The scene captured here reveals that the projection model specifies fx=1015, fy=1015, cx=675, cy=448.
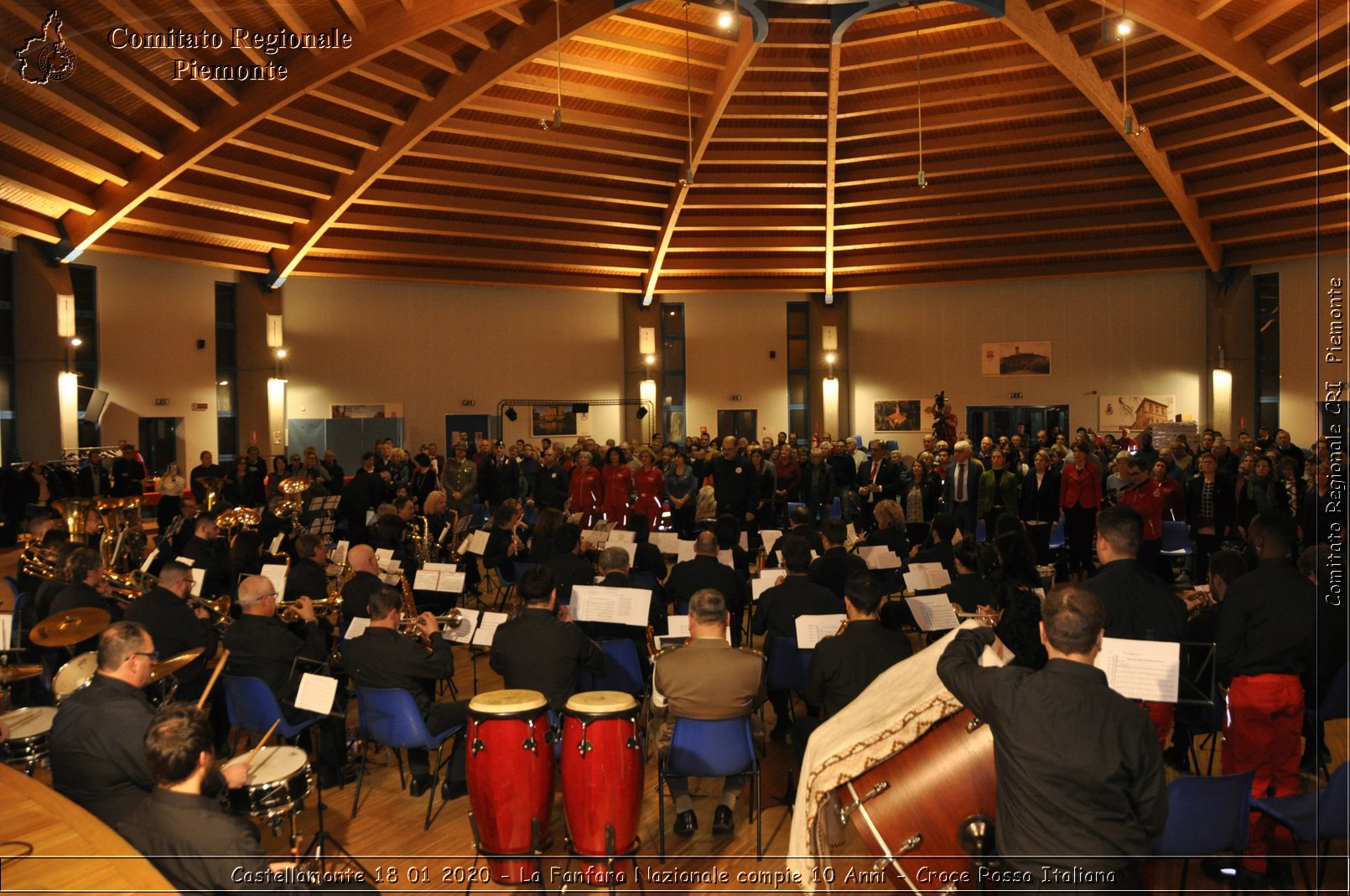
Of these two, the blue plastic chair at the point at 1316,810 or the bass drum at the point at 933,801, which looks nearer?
the bass drum at the point at 933,801

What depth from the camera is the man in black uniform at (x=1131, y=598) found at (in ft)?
16.5

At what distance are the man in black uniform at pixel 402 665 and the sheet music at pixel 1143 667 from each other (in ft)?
10.8

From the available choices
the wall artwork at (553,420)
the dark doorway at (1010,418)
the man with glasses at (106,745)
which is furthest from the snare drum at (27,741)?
the dark doorway at (1010,418)

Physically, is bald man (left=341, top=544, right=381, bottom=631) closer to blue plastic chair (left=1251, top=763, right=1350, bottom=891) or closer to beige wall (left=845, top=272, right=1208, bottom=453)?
blue plastic chair (left=1251, top=763, right=1350, bottom=891)

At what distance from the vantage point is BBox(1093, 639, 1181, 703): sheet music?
14.3ft

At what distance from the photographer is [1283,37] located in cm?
1343

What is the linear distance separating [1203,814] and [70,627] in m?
A: 5.70

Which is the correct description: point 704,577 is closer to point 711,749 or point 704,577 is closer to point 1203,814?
point 711,749

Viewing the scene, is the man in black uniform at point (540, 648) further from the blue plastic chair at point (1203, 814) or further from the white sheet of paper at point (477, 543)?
the white sheet of paper at point (477, 543)

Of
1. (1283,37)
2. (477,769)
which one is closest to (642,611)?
(477,769)

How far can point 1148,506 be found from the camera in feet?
33.6

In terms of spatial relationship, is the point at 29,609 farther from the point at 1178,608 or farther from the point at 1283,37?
the point at 1283,37

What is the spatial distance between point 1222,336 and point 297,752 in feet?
67.9

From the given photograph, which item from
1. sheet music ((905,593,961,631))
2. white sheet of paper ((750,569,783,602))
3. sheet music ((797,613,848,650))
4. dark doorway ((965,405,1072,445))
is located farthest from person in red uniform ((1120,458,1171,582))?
dark doorway ((965,405,1072,445))
